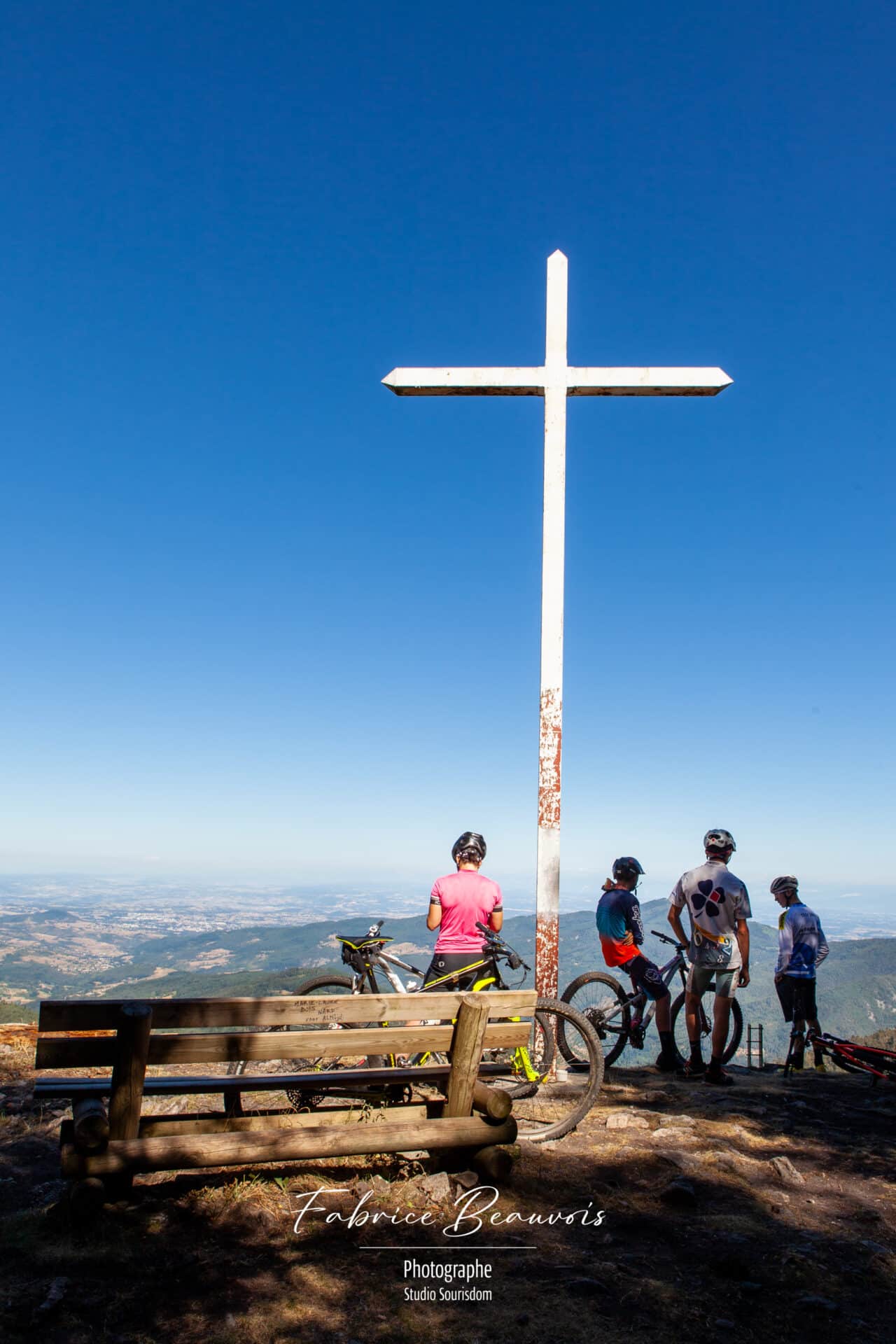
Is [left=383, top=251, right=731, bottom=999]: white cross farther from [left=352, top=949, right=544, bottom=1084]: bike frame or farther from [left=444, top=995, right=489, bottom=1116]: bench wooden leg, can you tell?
[left=444, top=995, right=489, bottom=1116]: bench wooden leg

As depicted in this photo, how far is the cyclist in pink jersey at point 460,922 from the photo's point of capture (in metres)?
6.61

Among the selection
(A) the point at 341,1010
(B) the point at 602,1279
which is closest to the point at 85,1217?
(A) the point at 341,1010

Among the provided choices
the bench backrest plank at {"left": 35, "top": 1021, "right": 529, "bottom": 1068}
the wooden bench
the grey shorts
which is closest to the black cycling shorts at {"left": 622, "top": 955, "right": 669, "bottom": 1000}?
the grey shorts

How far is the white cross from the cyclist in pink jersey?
82 centimetres

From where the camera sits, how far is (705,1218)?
4609 millimetres

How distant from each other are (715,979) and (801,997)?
2382 millimetres

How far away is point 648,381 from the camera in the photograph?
27.1 feet

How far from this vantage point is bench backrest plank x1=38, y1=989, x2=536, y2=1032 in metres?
4.17

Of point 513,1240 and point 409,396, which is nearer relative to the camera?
point 513,1240

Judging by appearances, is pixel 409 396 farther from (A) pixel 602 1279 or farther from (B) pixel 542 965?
(A) pixel 602 1279

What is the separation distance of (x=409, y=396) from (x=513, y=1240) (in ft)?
24.0

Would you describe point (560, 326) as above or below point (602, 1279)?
above

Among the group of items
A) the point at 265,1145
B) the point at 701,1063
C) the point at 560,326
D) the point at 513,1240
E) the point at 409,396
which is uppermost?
the point at 560,326

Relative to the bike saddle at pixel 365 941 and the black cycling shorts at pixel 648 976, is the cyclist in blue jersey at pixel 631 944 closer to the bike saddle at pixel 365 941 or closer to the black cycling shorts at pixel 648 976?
the black cycling shorts at pixel 648 976
